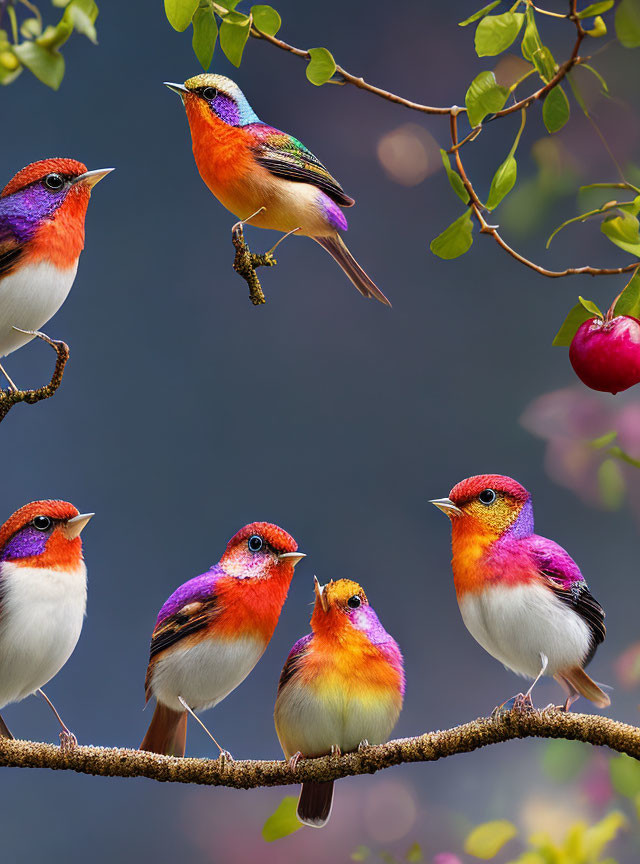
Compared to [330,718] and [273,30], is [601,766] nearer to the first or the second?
[330,718]

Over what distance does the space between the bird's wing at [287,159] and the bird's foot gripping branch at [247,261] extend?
9 cm

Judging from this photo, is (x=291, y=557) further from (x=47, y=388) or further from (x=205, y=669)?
(x=47, y=388)

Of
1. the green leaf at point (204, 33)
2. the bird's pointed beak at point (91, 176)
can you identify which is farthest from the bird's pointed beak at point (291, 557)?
the green leaf at point (204, 33)

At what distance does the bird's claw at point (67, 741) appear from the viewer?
3.15 feet

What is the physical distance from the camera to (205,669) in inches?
39.3

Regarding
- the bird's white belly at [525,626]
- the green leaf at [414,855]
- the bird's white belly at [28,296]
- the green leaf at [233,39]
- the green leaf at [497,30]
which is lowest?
the green leaf at [414,855]

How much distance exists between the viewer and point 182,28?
102 cm

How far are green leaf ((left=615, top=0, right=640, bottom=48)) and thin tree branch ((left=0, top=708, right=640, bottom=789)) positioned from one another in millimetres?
720

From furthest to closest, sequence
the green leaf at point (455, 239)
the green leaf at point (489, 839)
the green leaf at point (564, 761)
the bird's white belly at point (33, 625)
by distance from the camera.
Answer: the green leaf at point (564, 761) < the green leaf at point (489, 839) < the green leaf at point (455, 239) < the bird's white belly at point (33, 625)

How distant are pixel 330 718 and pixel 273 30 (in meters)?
0.79

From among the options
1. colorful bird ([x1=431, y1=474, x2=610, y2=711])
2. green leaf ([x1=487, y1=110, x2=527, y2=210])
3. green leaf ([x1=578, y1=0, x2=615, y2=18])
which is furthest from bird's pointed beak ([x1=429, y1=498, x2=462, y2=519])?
green leaf ([x1=578, y1=0, x2=615, y2=18])

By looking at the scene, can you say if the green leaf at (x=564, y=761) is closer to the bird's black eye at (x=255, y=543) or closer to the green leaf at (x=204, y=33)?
the bird's black eye at (x=255, y=543)

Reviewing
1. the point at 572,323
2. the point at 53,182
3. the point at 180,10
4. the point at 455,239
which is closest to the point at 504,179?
the point at 455,239

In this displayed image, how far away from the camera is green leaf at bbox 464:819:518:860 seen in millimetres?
1154
